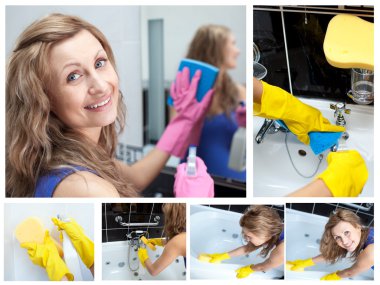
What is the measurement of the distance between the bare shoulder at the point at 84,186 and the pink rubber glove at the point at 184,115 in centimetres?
44

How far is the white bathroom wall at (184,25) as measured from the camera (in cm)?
247

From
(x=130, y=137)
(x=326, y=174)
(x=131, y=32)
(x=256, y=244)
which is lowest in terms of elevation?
(x=256, y=244)

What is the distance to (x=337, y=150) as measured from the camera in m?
2.32

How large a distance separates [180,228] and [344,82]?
3.28ft

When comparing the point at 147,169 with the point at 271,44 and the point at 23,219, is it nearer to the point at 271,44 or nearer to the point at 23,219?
the point at 23,219

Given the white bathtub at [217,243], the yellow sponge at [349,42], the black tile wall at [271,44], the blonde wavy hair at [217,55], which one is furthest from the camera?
the blonde wavy hair at [217,55]

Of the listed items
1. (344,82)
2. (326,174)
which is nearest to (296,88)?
(344,82)

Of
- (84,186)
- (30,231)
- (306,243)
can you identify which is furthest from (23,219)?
(306,243)

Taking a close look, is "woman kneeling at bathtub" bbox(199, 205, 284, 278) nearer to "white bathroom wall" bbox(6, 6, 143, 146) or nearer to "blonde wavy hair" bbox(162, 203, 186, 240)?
"blonde wavy hair" bbox(162, 203, 186, 240)

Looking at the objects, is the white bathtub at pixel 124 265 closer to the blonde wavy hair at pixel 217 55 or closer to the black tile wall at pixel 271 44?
the blonde wavy hair at pixel 217 55

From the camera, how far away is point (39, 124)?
2.26 m

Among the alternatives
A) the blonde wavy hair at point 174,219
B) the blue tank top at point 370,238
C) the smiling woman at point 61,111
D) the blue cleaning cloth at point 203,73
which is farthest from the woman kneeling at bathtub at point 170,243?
the blue tank top at point 370,238

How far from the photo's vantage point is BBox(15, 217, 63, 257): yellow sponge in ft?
7.88
